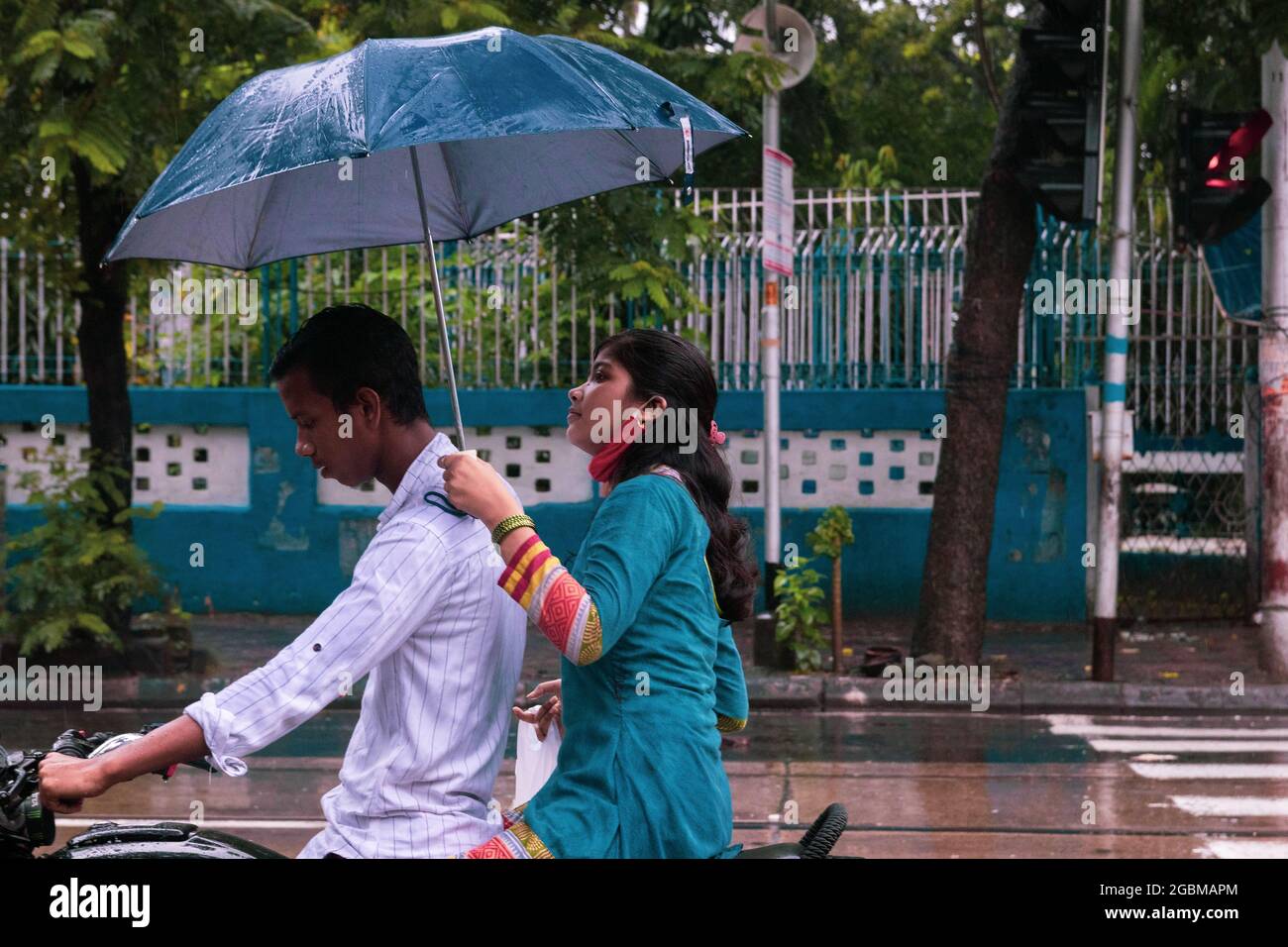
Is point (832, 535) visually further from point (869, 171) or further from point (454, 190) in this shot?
point (869, 171)

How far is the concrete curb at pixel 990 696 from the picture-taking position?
9906 mm

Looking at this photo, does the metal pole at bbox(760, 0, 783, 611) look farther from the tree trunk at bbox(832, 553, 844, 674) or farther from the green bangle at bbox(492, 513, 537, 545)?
the green bangle at bbox(492, 513, 537, 545)

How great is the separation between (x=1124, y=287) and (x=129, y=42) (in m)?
5.75

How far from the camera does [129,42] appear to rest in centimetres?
862

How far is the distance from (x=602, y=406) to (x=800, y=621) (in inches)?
314

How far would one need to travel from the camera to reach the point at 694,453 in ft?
8.98

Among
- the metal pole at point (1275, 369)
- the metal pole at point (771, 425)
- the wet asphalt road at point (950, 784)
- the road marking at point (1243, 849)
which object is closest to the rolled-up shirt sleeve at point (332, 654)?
the wet asphalt road at point (950, 784)

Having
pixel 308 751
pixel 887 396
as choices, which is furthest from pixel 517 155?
pixel 887 396

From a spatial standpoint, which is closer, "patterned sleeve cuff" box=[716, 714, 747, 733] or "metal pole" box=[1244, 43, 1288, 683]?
"patterned sleeve cuff" box=[716, 714, 747, 733]

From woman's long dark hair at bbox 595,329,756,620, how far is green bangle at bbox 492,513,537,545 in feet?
0.72

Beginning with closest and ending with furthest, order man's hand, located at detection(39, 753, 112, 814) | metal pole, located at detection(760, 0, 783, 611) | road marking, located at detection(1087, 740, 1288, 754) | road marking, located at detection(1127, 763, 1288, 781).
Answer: man's hand, located at detection(39, 753, 112, 814)
road marking, located at detection(1127, 763, 1288, 781)
road marking, located at detection(1087, 740, 1288, 754)
metal pole, located at detection(760, 0, 783, 611)

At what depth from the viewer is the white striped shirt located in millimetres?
2482

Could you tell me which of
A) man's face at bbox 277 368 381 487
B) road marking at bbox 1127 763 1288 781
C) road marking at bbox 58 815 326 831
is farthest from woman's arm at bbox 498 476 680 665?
road marking at bbox 1127 763 1288 781
